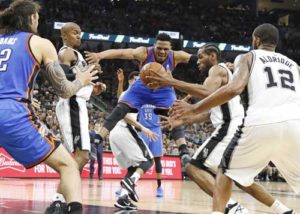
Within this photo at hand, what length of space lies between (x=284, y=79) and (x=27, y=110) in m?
2.14

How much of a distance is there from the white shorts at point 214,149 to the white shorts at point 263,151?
1348 millimetres

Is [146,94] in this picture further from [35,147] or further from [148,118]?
[35,147]

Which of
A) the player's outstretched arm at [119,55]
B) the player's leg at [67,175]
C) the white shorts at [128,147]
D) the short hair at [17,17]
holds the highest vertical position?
the short hair at [17,17]

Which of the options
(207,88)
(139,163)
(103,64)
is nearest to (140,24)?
(103,64)

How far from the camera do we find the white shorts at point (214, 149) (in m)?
6.47

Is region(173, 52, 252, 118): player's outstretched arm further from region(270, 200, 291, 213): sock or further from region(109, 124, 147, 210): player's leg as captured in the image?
region(109, 124, 147, 210): player's leg

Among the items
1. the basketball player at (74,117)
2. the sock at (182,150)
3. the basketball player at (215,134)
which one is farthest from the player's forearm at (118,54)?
the sock at (182,150)

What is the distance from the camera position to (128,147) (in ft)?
28.4

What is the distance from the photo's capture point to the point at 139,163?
328 inches

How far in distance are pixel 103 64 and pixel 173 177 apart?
11.9 meters

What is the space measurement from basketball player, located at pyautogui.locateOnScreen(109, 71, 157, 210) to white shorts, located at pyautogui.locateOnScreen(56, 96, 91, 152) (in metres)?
0.92

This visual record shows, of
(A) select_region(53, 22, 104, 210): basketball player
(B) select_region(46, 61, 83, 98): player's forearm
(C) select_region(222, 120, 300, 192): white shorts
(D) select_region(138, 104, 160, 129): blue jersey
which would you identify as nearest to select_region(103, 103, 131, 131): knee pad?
(A) select_region(53, 22, 104, 210): basketball player

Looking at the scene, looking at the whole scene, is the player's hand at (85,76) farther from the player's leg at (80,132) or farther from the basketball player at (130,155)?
the basketball player at (130,155)

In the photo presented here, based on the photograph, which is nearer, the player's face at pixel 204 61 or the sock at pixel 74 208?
the sock at pixel 74 208
